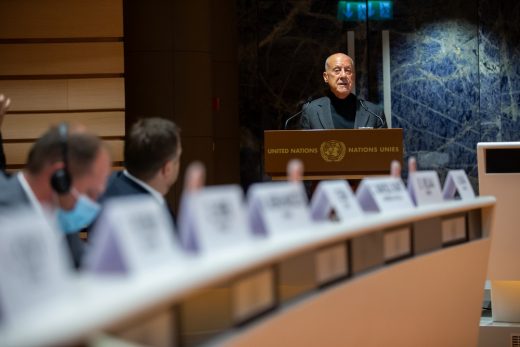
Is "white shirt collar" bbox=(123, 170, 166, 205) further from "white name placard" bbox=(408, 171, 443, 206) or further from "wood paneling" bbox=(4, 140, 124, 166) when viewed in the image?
"wood paneling" bbox=(4, 140, 124, 166)

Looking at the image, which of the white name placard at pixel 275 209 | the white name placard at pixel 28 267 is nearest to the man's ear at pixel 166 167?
the white name placard at pixel 275 209

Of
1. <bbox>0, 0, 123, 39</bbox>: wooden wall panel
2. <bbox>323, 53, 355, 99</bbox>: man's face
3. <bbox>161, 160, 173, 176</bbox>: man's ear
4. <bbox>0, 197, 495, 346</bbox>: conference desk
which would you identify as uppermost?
<bbox>0, 0, 123, 39</bbox>: wooden wall panel

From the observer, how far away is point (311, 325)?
1.82 m

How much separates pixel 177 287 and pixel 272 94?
705 cm

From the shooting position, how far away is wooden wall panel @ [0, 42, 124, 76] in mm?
6605

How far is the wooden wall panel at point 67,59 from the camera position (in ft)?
21.7

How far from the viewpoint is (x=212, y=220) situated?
146 centimetres

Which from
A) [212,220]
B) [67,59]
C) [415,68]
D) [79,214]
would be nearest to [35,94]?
[67,59]

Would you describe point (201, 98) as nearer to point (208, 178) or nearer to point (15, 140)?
point (208, 178)

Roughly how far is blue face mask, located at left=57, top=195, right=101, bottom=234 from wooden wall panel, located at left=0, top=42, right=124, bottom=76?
4.20 metres

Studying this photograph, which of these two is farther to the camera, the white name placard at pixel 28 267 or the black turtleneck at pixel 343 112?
the black turtleneck at pixel 343 112

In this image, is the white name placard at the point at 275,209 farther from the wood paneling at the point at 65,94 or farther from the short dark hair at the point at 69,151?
the wood paneling at the point at 65,94

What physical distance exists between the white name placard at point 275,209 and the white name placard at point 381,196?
0.54 meters

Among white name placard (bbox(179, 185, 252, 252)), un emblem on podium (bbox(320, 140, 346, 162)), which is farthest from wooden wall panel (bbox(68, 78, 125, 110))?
white name placard (bbox(179, 185, 252, 252))
